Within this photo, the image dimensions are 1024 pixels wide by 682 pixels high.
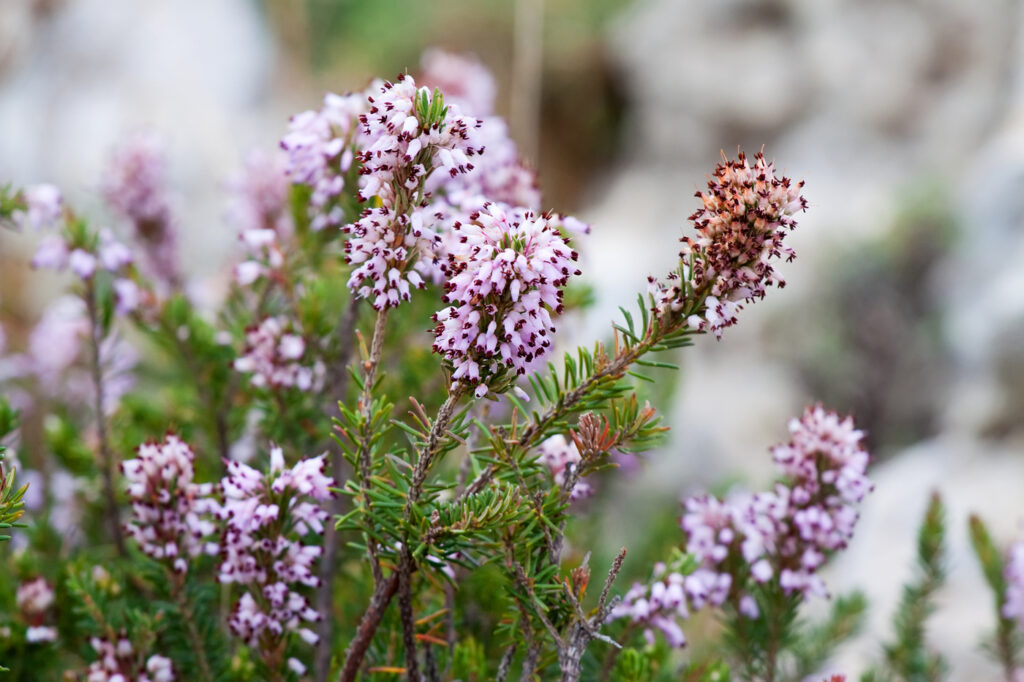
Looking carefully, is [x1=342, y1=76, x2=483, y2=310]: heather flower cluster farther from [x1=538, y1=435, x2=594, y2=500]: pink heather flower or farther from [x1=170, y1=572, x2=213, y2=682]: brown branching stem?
[x1=170, y1=572, x2=213, y2=682]: brown branching stem

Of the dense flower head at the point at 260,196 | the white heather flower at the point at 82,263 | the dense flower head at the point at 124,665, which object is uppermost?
the dense flower head at the point at 260,196

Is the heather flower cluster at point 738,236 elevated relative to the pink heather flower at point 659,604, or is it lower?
elevated

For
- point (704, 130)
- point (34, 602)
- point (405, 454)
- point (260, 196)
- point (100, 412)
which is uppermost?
point (704, 130)

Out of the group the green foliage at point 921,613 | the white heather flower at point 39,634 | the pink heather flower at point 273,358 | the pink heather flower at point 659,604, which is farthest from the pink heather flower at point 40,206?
the green foliage at point 921,613

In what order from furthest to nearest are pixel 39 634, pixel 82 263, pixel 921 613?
1. pixel 921 613
2. pixel 82 263
3. pixel 39 634

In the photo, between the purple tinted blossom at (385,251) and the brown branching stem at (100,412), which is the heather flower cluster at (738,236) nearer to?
the purple tinted blossom at (385,251)

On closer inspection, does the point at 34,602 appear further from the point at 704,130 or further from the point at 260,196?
the point at 704,130

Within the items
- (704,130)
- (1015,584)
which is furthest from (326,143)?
(704,130)
